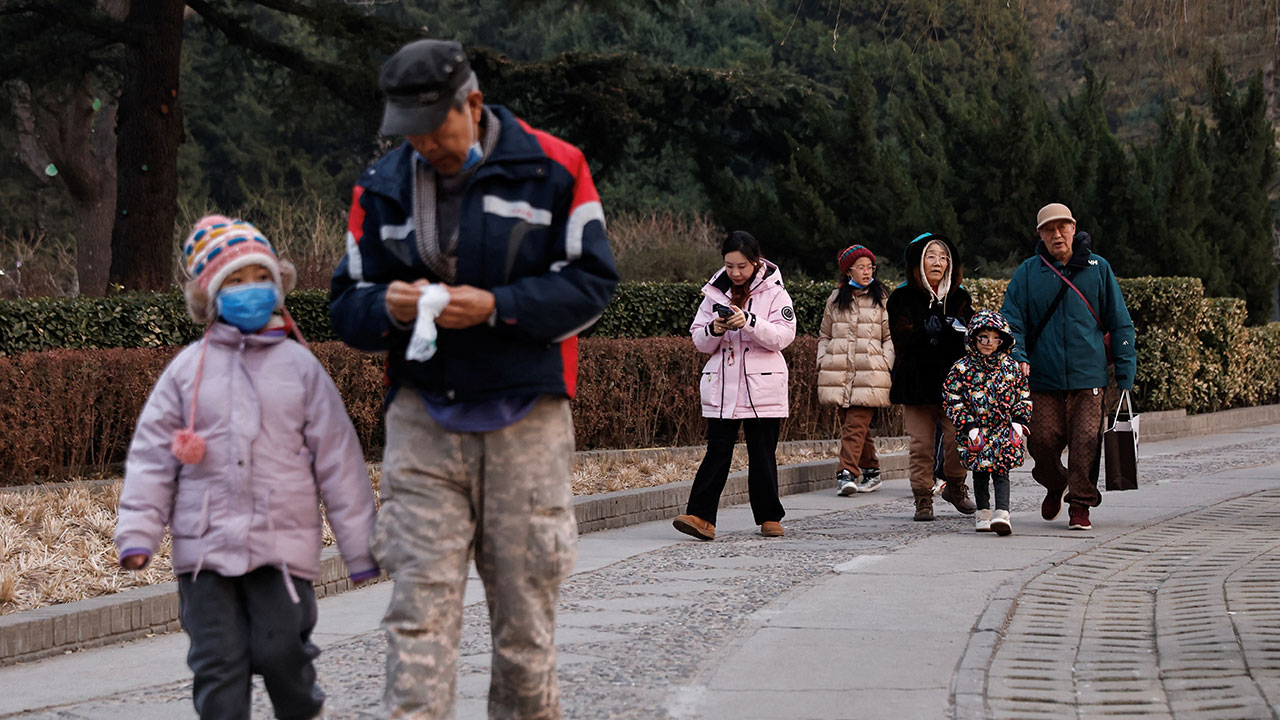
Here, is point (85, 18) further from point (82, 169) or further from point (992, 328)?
point (992, 328)

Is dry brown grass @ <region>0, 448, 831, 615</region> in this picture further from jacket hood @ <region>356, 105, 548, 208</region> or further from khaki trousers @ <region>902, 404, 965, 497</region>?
khaki trousers @ <region>902, 404, 965, 497</region>

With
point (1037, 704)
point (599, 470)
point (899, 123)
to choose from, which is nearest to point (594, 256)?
point (1037, 704)

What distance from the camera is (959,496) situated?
36.6 ft

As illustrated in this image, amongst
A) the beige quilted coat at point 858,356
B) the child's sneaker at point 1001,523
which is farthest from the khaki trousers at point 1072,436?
the beige quilted coat at point 858,356

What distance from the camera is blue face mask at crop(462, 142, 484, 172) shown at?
398 cm

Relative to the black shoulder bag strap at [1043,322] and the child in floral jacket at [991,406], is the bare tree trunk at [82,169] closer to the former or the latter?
the child in floral jacket at [991,406]

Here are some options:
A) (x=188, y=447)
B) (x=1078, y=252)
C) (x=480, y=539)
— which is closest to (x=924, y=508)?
(x=1078, y=252)

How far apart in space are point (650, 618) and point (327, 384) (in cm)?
305

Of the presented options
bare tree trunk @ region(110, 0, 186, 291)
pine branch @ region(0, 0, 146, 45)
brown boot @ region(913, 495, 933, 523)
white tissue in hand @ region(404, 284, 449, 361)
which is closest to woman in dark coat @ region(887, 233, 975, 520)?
brown boot @ region(913, 495, 933, 523)

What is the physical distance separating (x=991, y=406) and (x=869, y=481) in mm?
3304

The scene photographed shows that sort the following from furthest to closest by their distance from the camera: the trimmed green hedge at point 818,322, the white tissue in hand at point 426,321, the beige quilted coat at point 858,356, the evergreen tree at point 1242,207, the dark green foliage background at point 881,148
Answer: the evergreen tree at point 1242,207, the dark green foliage background at point 881,148, the trimmed green hedge at point 818,322, the beige quilted coat at point 858,356, the white tissue in hand at point 426,321

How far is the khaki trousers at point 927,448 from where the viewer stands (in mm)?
10789

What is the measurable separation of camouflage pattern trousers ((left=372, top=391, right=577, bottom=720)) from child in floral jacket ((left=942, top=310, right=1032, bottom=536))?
6.11 metres

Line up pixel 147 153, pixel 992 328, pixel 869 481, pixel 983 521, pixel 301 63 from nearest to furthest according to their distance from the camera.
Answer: pixel 992 328 → pixel 983 521 → pixel 869 481 → pixel 147 153 → pixel 301 63
